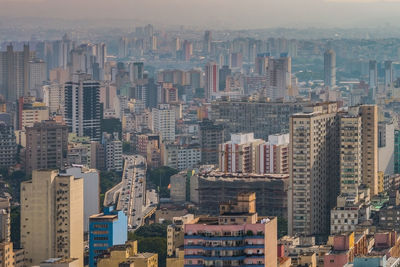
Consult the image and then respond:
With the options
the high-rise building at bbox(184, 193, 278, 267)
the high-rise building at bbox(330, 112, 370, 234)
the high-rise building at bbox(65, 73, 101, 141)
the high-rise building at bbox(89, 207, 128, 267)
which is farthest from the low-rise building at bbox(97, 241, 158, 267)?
the high-rise building at bbox(65, 73, 101, 141)

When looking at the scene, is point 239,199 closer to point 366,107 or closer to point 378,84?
point 366,107

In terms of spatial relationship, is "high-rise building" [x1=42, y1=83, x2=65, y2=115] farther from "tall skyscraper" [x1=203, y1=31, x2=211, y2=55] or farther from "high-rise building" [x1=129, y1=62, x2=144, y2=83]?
"high-rise building" [x1=129, y1=62, x2=144, y2=83]

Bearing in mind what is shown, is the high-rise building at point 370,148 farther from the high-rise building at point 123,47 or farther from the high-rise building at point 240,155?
the high-rise building at point 123,47

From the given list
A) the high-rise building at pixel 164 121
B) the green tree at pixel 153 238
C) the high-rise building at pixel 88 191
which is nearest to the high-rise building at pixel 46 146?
the high-rise building at pixel 88 191

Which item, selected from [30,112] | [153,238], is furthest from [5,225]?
[30,112]

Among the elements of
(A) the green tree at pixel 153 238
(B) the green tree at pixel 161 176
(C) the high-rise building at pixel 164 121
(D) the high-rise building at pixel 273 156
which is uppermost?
(C) the high-rise building at pixel 164 121

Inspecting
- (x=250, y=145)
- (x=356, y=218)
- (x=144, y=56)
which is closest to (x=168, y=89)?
(x=144, y=56)
